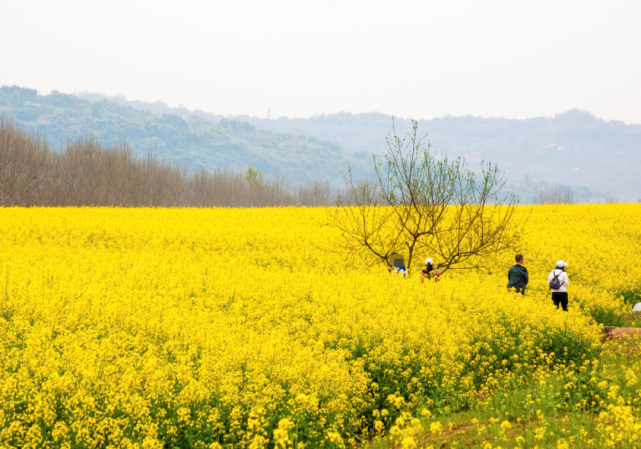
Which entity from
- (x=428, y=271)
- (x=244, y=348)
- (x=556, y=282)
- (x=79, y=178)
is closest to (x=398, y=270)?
(x=428, y=271)

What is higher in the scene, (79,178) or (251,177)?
(251,177)

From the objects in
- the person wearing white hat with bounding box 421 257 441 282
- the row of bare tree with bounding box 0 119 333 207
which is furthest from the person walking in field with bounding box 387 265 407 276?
the row of bare tree with bounding box 0 119 333 207

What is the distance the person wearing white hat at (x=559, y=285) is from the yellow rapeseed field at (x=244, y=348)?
131cm

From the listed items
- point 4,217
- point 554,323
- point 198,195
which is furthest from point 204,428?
point 198,195

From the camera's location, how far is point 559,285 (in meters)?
12.0

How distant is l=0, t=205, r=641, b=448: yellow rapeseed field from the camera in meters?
4.98

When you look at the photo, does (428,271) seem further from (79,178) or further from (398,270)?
(79,178)

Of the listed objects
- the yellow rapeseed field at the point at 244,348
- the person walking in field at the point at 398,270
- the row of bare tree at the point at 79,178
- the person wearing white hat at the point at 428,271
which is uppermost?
the row of bare tree at the point at 79,178

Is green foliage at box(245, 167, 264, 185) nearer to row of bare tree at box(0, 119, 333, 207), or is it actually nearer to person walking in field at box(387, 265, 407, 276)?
row of bare tree at box(0, 119, 333, 207)

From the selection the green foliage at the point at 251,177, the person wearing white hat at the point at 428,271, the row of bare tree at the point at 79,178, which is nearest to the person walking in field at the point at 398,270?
the person wearing white hat at the point at 428,271

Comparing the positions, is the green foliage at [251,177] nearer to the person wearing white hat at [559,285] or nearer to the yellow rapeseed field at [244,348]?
the yellow rapeseed field at [244,348]

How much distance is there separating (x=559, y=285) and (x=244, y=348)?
961cm

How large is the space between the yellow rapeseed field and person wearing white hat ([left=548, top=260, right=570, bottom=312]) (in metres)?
1.31

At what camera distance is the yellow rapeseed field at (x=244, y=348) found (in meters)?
4.98
